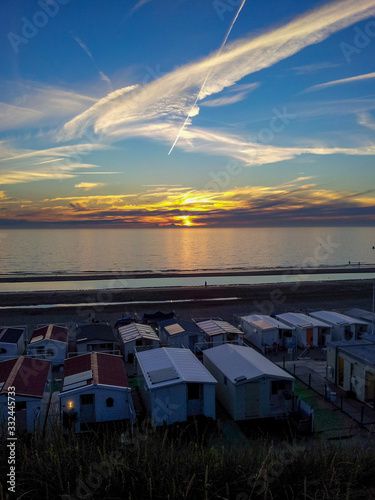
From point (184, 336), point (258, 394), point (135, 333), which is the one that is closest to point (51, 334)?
point (135, 333)

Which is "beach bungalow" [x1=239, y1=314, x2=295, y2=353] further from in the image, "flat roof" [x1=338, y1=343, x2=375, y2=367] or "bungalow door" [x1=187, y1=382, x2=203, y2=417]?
"bungalow door" [x1=187, y1=382, x2=203, y2=417]

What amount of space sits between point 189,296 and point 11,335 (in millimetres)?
26531

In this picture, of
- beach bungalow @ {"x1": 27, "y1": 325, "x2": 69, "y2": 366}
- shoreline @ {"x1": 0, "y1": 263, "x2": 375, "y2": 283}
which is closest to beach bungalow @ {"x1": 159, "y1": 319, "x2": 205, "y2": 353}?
beach bungalow @ {"x1": 27, "y1": 325, "x2": 69, "y2": 366}

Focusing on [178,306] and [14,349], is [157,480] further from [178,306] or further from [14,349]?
[178,306]

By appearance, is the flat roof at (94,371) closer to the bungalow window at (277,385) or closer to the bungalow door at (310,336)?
the bungalow window at (277,385)

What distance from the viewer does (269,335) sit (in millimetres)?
25234

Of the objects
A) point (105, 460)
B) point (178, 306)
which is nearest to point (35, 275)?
point (178, 306)

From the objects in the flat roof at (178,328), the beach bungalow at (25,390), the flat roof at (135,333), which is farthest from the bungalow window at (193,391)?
the flat roof at (178,328)

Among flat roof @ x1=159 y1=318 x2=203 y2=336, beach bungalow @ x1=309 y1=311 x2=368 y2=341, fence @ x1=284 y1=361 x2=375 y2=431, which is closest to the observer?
fence @ x1=284 y1=361 x2=375 y2=431

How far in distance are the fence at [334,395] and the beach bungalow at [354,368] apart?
40 cm

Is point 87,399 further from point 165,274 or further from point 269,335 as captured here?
point 165,274

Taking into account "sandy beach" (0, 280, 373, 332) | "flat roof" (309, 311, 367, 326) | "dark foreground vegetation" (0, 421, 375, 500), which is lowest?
"sandy beach" (0, 280, 373, 332)

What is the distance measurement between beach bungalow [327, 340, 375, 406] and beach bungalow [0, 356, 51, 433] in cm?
1347

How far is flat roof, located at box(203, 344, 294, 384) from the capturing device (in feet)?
50.9
